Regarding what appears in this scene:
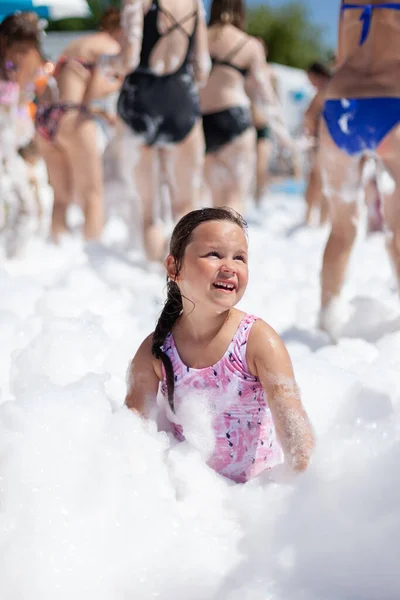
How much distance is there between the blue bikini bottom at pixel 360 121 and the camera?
289 centimetres

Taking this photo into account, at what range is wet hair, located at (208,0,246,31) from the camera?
5.13 m

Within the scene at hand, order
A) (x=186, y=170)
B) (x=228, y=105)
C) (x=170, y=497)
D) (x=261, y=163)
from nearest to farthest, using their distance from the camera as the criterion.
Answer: (x=170, y=497) → (x=186, y=170) → (x=228, y=105) → (x=261, y=163)

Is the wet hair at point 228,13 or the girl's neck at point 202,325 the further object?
the wet hair at point 228,13

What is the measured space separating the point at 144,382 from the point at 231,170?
339 centimetres

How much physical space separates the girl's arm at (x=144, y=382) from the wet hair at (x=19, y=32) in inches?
130

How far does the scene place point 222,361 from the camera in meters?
2.01

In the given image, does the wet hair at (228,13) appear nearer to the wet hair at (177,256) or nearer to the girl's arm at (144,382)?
the wet hair at (177,256)

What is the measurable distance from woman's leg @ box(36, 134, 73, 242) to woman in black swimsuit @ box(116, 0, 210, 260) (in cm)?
138

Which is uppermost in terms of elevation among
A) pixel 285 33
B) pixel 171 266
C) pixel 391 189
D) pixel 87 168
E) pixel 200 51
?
pixel 200 51

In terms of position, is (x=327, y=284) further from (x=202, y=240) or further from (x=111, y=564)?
(x=111, y=564)

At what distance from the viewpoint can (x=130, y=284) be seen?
4.34 meters

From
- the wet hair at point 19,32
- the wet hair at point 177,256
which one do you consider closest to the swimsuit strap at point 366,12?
the wet hair at point 177,256

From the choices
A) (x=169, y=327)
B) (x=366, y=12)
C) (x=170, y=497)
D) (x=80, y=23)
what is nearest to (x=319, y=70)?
(x=366, y=12)

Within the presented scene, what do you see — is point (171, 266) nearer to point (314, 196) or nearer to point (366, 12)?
point (366, 12)
